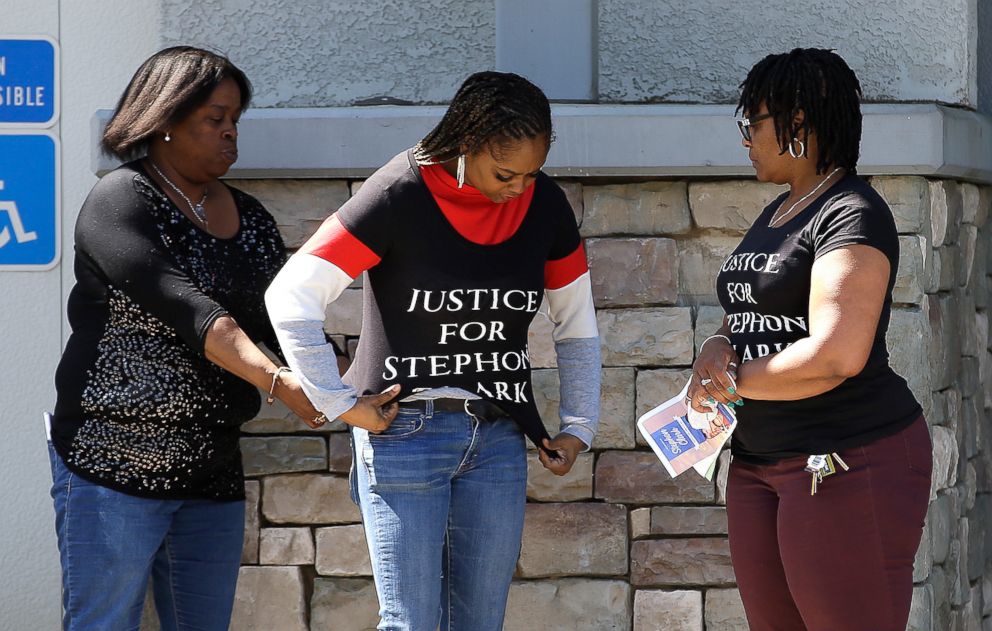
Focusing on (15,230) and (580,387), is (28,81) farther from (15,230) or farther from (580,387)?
(580,387)

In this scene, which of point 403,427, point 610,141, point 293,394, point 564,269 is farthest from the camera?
point 610,141

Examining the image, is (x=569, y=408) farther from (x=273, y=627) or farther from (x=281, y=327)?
(x=273, y=627)

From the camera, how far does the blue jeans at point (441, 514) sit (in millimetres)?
2533

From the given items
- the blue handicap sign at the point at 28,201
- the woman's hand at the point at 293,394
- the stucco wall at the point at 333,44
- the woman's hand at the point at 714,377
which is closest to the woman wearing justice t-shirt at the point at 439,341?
the woman's hand at the point at 293,394

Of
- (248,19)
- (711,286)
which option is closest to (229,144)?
(248,19)

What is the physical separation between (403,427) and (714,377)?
0.69m

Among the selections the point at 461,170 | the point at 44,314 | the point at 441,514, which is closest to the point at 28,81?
the point at 44,314

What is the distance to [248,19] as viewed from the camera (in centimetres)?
371

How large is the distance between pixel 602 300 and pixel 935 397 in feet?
3.36

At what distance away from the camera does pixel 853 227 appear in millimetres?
2467

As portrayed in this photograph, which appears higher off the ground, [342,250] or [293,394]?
[342,250]

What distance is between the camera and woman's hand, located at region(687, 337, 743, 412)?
2635mm

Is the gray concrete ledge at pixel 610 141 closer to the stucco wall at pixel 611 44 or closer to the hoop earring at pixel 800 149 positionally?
the stucco wall at pixel 611 44

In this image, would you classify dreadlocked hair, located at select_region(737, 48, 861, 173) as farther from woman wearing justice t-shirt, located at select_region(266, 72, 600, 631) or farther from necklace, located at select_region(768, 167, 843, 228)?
woman wearing justice t-shirt, located at select_region(266, 72, 600, 631)
